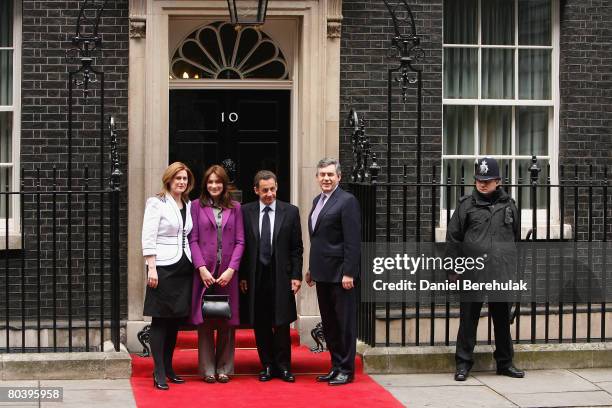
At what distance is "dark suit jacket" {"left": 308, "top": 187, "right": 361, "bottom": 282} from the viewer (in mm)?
10250

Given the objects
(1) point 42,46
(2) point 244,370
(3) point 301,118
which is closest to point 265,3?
(3) point 301,118

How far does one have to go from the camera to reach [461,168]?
12.9 meters

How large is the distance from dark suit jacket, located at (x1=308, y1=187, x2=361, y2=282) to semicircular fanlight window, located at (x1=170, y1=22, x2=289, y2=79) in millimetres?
2688

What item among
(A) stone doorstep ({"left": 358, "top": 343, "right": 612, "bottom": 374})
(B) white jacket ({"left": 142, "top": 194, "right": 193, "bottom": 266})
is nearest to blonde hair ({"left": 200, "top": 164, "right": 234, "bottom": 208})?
(B) white jacket ({"left": 142, "top": 194, "right": 193, "bottom": 266})

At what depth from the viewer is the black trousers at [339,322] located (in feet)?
33.9

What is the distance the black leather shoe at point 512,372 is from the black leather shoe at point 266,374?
6.47 ft

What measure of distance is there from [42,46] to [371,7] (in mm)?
3220

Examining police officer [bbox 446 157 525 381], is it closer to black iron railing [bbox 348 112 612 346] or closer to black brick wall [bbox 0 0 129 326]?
A: black iron railing [bbox 348 112 612 346]

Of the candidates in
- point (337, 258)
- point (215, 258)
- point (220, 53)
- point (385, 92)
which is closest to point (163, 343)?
point (215, 258)

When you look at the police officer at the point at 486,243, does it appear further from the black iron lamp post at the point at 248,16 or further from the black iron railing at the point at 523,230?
the black iron lamp post at the point at 248,16

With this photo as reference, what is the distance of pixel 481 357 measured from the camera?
10836 mm

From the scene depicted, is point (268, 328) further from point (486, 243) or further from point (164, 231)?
point (486, 243)

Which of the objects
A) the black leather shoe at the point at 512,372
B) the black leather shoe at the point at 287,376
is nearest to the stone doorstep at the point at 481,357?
the black leather shoe at the point at 512,372

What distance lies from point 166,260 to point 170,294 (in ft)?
0.90
